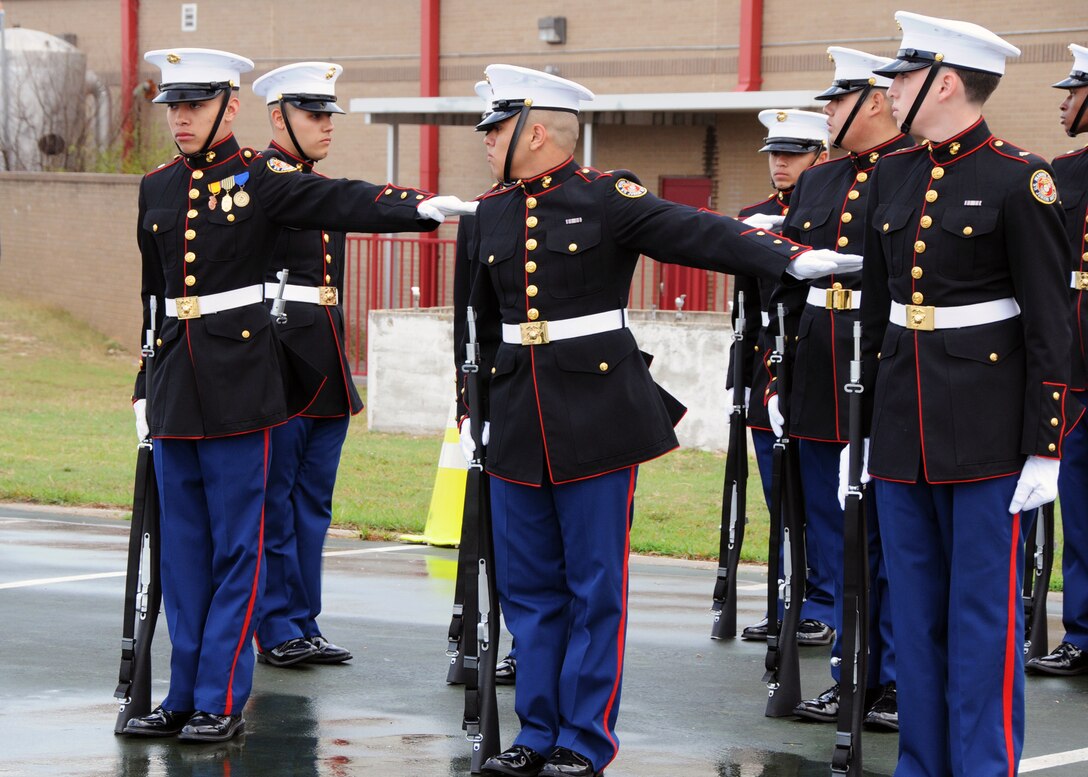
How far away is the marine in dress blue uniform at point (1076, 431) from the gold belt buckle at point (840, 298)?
0.94 metres

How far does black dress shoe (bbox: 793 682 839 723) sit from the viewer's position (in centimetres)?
638

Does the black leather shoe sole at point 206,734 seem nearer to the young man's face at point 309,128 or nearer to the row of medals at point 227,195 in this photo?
the row of medals at point 227,195

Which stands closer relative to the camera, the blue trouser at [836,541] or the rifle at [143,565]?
the rifle at [143,565]

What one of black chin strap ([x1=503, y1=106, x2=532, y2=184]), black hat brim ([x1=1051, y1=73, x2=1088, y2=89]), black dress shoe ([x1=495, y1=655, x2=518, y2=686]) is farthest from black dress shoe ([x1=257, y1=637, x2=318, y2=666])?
black hat brim ([x1=1051, y1=73, x2=1088, y2=89])

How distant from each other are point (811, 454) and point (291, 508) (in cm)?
226

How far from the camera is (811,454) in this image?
285 inches

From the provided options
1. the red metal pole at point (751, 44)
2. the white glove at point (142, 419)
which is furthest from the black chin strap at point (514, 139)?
the red metal pole at point (751, 44)

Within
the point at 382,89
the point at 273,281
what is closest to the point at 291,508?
the point at 273,281

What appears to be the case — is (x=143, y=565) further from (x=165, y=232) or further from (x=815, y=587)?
(x=815, y=587)

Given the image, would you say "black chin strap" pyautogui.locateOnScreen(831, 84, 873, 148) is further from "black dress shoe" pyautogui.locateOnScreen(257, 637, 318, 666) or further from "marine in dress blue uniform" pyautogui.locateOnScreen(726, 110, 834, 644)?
"black dress shoe" pyautogui.locateOnScreen(257, 637, 318, 666)

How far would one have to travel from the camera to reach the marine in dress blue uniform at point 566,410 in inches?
217

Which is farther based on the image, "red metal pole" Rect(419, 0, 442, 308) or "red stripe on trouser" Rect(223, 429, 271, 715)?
"red metal pole" Rect(419, 0, 442, 308)

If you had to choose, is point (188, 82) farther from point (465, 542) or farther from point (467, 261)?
point (465, 542)

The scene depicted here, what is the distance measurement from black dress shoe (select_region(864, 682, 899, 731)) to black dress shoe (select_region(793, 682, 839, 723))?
0.14 m
